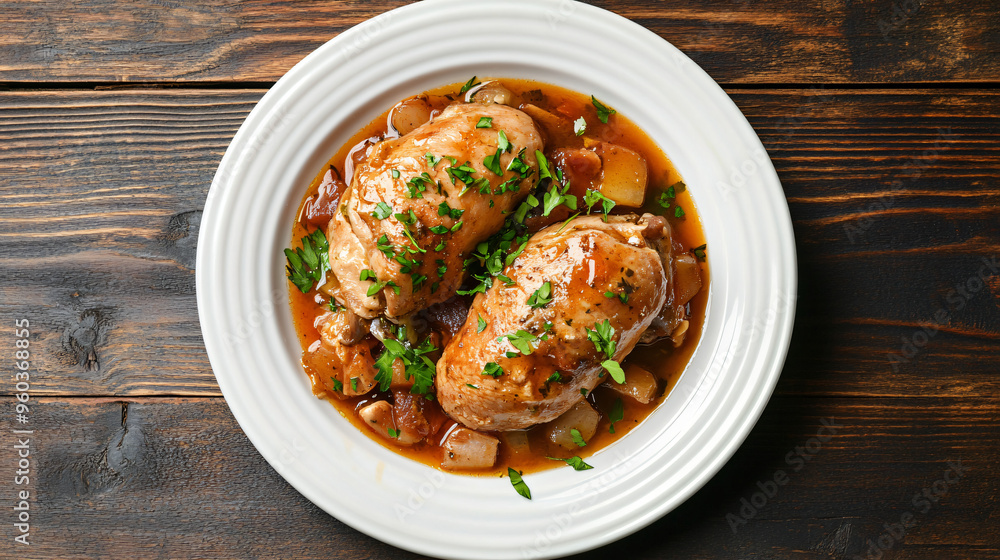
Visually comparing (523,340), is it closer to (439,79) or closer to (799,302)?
(439,79)

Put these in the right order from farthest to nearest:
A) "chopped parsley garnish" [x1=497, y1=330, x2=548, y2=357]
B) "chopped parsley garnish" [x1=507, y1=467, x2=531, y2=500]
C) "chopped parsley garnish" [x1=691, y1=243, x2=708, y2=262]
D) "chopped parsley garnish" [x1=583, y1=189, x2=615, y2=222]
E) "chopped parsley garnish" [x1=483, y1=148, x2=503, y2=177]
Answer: "chopped parsley garnish" [x1=691, y1=243, x2=708, y2=262] → "chopped parsley garnish" [x1=507, y1=467, x2=531, y2=500] → "chopped parsley garnish" [x1=583, y1=189, x2=615, y2=222] → "chopped parsley garnish" [x1=483, y1=148, x2=503, y2=177] → "chopped parsley garnish" [x1=497, y1=330, x2=548, y2=357]

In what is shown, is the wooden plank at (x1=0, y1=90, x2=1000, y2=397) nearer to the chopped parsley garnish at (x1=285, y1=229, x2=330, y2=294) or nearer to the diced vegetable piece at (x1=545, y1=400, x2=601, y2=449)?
the chopped parsley garnish at (x1=285, y1=229, x2=330, y2=294)

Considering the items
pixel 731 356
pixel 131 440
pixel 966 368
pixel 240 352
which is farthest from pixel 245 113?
pixel 966 368

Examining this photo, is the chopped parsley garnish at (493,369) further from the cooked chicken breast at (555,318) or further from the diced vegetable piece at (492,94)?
the diced vegetable piece at (492,94)

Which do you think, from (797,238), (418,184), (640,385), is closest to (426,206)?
(418,184)

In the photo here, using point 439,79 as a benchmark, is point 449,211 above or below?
below

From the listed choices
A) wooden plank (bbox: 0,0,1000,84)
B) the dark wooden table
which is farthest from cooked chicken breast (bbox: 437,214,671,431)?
wooden plank (bbox: 0,0,1000,84)
